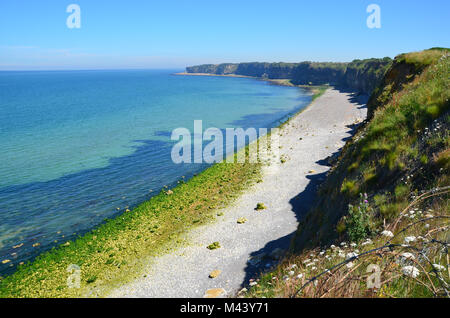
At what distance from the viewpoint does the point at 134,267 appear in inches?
746

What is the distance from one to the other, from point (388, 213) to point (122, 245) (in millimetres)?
19203

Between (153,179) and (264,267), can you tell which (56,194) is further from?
(264,267)

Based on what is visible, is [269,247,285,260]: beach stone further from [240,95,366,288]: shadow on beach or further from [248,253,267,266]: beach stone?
[248,253,267,266]: beach stone

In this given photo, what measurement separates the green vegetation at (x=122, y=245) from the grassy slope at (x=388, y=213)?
36.9 feet

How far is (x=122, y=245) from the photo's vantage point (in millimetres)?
21609

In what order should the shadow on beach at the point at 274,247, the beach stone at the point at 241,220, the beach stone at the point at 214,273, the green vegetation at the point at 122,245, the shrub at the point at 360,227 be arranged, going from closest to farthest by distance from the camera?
the shrub at the point at 360,227
the shadow on beach at the point at 274,247
the beach stone at the point at 214,273
the green vegetation at the point at 122,245
the beach stone at the point at 241,220

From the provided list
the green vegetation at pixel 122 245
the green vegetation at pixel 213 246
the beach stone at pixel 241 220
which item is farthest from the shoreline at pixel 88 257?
the beach stone at pixel 241 220

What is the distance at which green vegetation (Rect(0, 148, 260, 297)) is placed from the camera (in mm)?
17656

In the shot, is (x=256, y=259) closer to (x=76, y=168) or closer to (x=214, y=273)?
(x=214, y=273)

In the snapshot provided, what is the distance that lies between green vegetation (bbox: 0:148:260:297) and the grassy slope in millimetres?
11252

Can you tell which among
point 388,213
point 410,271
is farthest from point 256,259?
point 410,271

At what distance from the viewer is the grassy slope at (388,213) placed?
5621mm

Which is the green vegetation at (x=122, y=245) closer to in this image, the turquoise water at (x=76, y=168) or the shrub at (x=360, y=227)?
the turquoise water at (x=76, y=168)
